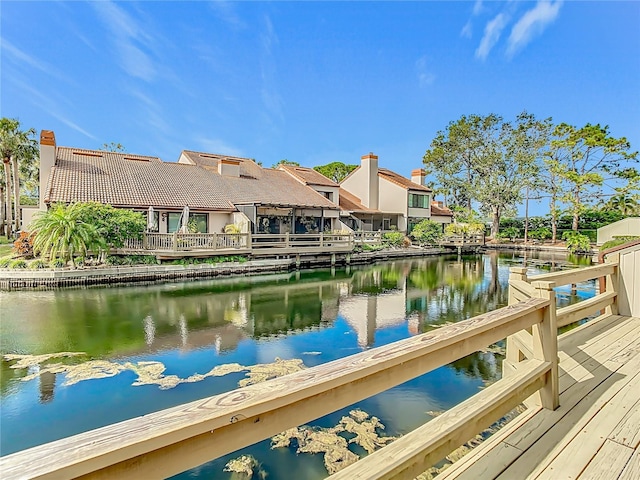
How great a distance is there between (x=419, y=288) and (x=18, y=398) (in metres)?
12.2

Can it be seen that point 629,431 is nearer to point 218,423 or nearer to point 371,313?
point 218,423

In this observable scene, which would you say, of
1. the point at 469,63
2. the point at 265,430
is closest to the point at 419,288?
the point at 265,430

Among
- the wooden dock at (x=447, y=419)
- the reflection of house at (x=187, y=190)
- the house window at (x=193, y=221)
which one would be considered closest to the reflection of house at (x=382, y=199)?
the reflection of house at (x=187, y=190)

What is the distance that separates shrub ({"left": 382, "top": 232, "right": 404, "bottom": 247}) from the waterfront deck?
22438 mm

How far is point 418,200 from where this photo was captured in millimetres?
31562

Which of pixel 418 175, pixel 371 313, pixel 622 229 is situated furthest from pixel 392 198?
pixel 371 313

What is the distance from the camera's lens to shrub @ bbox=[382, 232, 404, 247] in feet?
85.1

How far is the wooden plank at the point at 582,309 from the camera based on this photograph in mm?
4141

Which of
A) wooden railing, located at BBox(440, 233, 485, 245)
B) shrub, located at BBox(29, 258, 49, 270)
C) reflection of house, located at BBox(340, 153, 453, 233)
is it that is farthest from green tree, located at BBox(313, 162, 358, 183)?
shrub, located at BBox(29, 258, 49, 270)

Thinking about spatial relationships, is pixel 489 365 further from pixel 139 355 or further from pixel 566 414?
pixel 139 355

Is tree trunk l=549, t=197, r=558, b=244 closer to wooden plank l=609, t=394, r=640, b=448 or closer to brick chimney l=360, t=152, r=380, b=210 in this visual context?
brick chimney l=360, t=152, r=380, b=210

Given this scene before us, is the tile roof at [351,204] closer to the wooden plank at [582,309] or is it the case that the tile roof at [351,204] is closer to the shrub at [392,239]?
the shrub at [392,239]

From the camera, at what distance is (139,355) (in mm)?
6902

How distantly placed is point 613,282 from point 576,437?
4.21 m
